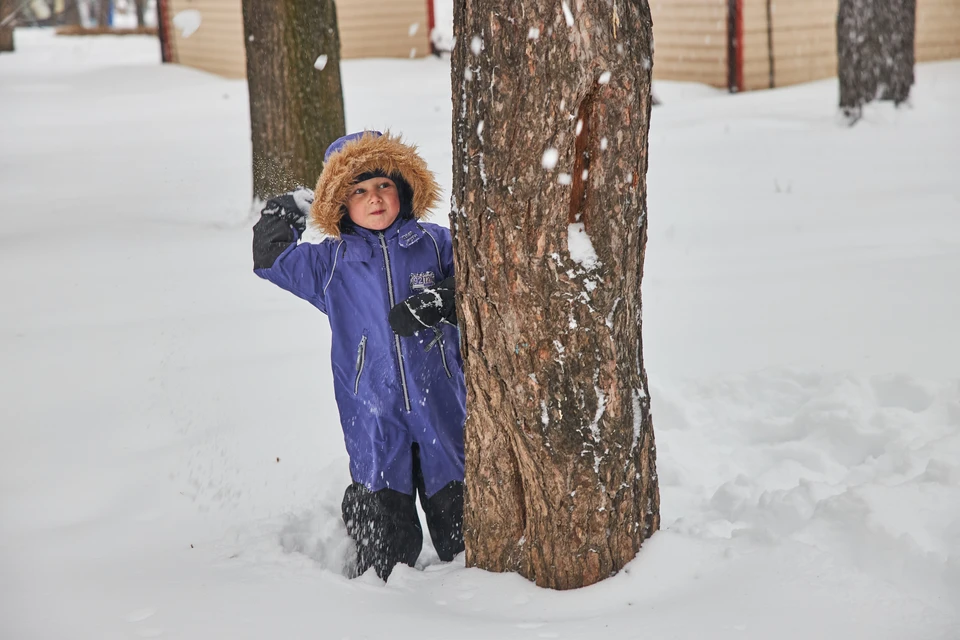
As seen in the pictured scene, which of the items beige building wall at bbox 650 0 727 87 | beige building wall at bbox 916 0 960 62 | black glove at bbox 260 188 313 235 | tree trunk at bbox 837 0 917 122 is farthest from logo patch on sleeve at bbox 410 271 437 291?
beige building wall at bbox 916 0 960 62

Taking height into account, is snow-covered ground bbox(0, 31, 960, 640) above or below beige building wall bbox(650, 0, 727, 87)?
below

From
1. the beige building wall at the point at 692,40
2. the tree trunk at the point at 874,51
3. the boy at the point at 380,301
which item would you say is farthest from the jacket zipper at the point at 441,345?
the beige building wall at the point at 692,40

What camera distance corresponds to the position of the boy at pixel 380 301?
278 centimetres

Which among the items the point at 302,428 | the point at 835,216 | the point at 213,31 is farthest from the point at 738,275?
the point at 213,31

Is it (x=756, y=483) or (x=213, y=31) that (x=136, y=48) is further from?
(x=756, y=483)

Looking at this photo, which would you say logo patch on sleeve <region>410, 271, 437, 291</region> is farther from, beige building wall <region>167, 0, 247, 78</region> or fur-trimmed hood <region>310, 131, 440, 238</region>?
beige building wall <region>167, 0, 247, 78</region>

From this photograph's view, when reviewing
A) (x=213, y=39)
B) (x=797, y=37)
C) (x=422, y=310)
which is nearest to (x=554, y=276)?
(x=422, y=310)

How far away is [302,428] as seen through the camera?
384 centimetres

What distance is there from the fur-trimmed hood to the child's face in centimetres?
3

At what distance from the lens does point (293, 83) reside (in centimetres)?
641

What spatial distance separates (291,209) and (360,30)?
45.9 ft

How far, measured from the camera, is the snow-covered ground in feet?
7.39

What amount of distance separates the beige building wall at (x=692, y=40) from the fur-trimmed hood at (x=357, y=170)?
38.4 feet

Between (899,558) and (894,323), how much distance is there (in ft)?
7.63
